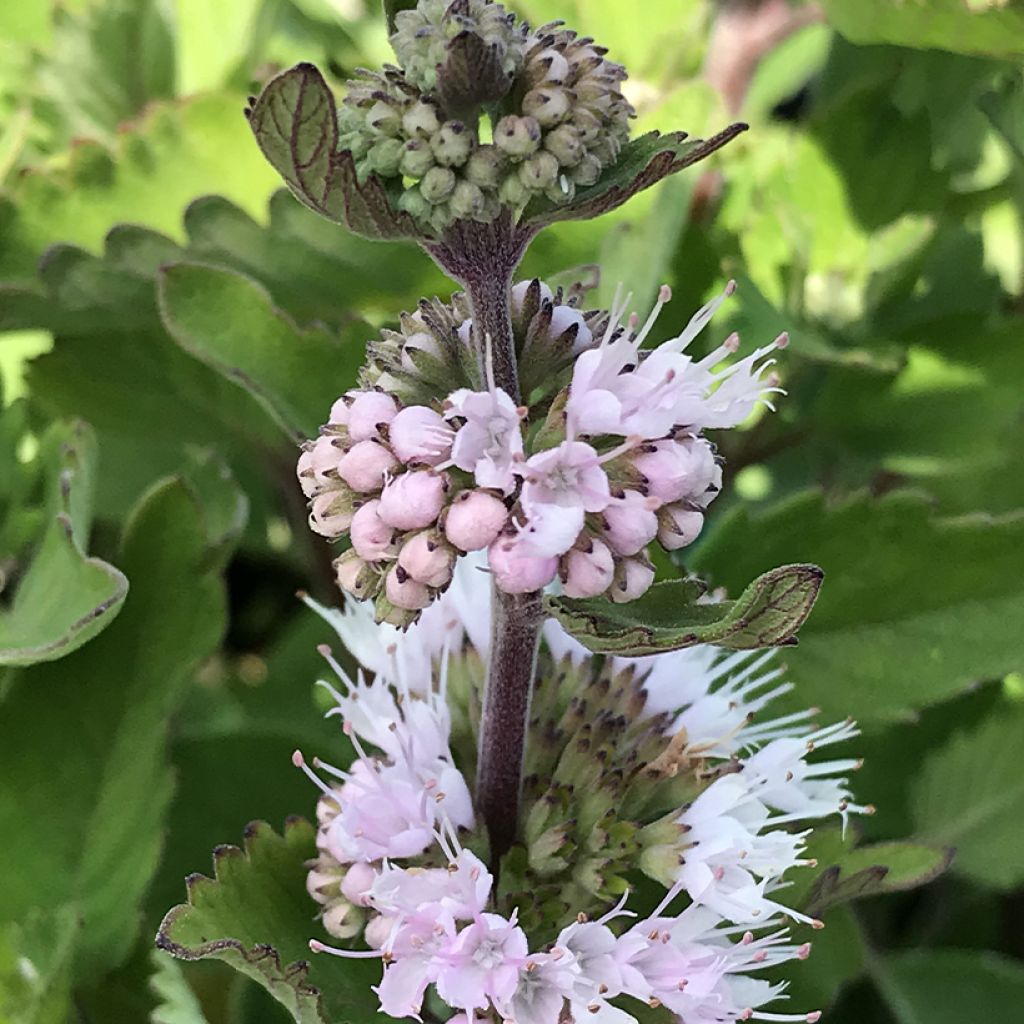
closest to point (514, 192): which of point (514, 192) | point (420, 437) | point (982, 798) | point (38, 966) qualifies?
point (514, 192)

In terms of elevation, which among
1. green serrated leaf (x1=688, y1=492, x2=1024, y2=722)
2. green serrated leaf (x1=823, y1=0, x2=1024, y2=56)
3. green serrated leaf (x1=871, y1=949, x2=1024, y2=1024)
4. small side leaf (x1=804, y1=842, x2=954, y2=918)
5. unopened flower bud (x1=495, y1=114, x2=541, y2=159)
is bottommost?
green serrated leaf (x1=871, y1=949, x2=1024, y2=1024)

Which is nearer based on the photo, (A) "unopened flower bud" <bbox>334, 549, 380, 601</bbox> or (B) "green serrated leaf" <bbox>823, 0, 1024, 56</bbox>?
(A) "unopened flower bud" <bbox>334, 549, 380, 601</bbox>

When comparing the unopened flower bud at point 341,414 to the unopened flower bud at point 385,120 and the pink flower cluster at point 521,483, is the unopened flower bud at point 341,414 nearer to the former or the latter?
the pink flower cluster at point 521,483

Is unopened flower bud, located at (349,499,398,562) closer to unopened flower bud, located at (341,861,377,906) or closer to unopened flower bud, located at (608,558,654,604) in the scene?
unopened flower bud, located at (608,558,654,604)

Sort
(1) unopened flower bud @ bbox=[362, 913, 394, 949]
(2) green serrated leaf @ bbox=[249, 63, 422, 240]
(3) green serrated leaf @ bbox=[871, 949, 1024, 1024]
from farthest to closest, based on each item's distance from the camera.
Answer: (3) green serrated leaf @ bbox=[871, 949, 1024, 1024] < (1) unopened flower bud @ bbox=[362, 913, 394, 949] < (2) green serrated leaf @ bbox=[249, 63, 422, 240]

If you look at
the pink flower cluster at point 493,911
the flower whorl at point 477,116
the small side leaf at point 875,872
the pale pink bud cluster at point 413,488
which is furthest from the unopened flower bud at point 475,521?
the small side leaf at point 875,872

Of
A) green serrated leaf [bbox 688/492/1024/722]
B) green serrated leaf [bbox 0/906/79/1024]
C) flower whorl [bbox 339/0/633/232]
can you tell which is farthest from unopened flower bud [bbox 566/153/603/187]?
green serrated leaf [bbox 0/906/79/1024]
